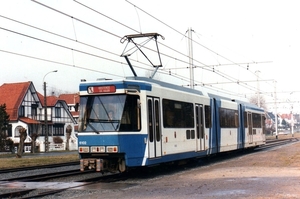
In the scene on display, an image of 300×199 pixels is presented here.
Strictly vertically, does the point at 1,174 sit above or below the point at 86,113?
below

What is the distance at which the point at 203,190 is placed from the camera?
41.6ft

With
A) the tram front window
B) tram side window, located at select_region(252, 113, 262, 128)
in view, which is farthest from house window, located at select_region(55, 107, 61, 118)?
the tram front window

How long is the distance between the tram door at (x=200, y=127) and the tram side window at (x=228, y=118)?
3631 millimetres

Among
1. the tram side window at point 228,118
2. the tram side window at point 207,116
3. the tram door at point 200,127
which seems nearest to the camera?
the tram door at point 200,127

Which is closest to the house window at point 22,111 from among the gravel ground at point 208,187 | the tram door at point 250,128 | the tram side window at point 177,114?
the tram door at point 250,128

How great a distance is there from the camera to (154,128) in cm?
1711

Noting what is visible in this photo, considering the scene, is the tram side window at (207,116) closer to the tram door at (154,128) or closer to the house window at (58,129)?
the tram door at (154,128)

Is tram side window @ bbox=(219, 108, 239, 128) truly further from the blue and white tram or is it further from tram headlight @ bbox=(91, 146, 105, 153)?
tram headlight @ bbox=(91, 146, 105, 153)

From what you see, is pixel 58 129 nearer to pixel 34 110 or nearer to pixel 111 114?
pixel 34 110

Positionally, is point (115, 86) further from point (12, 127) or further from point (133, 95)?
point (12, 127)

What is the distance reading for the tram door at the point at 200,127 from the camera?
21.5m

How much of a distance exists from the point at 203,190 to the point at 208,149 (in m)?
10.5

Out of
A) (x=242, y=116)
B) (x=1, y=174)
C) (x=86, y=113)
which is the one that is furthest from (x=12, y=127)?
(x=86, y=113)

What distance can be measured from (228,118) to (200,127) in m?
5.90
